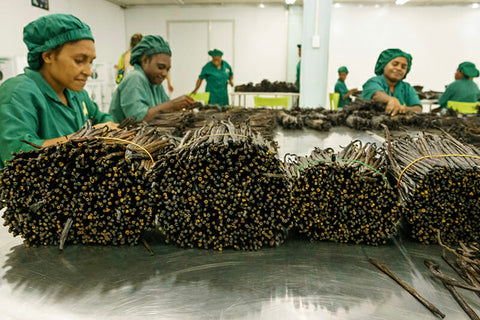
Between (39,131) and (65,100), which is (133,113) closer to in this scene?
(65,100)

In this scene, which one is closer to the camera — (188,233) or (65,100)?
(188,233)

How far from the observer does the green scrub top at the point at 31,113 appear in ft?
5.16

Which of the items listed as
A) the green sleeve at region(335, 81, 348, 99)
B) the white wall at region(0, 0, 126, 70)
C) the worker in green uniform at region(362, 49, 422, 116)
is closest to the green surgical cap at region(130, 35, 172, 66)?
the worker in green uniform at region(362, 49, 422, 116)

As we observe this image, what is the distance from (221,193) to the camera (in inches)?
46.8

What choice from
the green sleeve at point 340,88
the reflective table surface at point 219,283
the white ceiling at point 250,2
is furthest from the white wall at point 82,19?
the green sleeve at point 340,88

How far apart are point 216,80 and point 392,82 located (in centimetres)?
381

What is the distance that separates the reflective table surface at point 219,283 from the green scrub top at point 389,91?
309 cm

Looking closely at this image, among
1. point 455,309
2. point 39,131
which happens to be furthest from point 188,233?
point 39,131

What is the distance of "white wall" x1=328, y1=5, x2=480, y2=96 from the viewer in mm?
9461

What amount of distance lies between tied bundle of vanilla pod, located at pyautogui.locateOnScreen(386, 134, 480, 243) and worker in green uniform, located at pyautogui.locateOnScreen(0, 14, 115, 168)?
1532 mm

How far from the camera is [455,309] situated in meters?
0.92

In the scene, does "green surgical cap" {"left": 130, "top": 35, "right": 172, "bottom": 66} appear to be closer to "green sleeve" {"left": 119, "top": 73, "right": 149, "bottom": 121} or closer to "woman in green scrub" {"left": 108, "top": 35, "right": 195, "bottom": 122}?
"woman in green scrub" {"left": 108, "top": 35, "right": 195, "bottom": 122}

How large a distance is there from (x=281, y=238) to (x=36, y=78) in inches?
65.6

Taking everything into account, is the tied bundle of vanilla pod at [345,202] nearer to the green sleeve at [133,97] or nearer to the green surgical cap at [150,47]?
the green sleeve at [133,97]
